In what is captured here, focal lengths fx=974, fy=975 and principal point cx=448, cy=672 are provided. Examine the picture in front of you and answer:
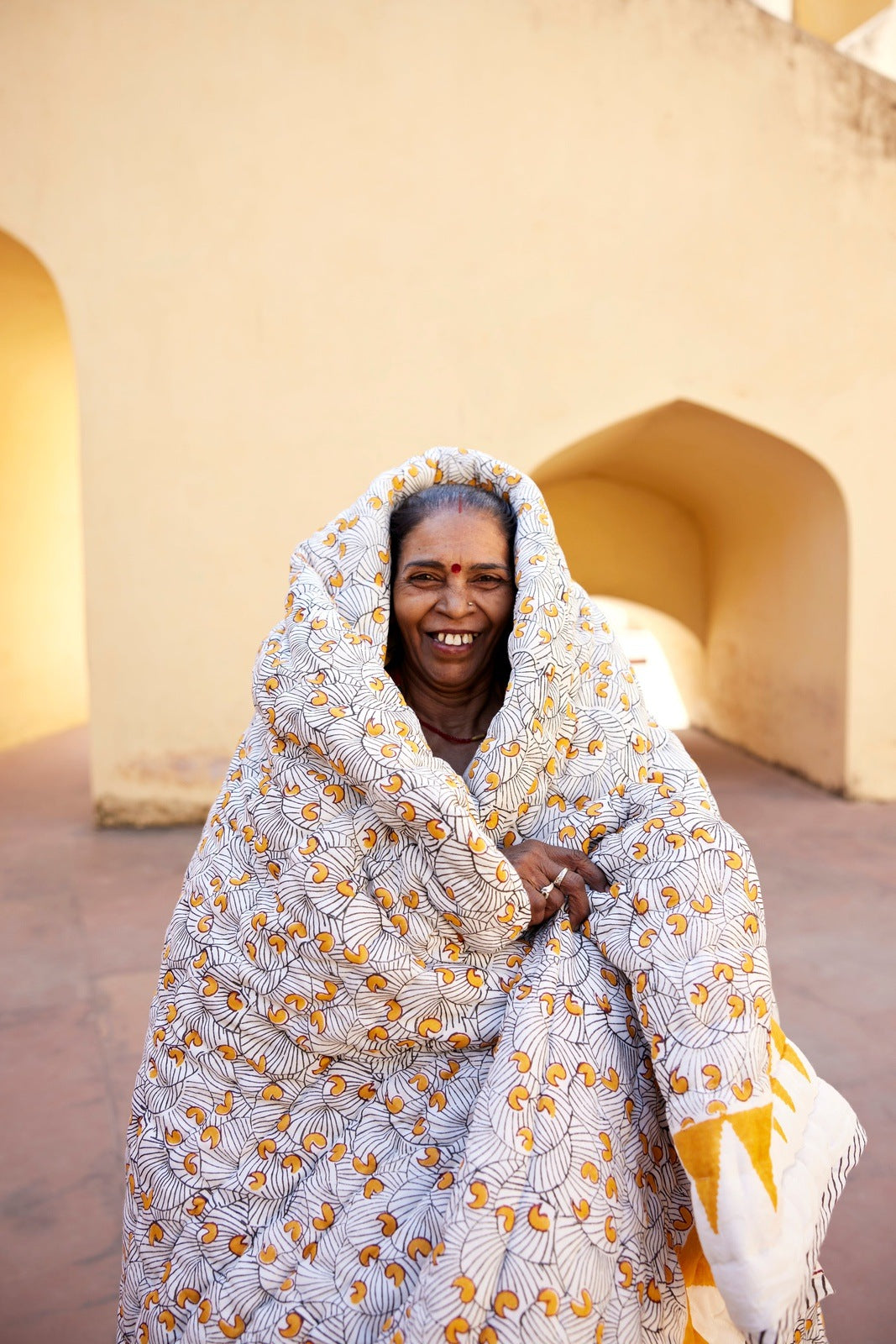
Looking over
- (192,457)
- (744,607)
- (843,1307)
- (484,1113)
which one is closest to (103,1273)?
(484,1113)

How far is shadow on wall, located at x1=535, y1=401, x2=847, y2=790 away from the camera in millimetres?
6363

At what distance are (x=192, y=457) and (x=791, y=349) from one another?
11.9 feet

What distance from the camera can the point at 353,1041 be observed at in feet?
4.59

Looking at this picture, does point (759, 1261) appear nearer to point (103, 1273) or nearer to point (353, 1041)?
point (353, 1041)

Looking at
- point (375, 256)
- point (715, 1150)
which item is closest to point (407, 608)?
point (715, 1150)

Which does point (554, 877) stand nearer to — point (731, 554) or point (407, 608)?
point (407, 608)

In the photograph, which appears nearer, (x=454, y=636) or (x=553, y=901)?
(x=553, y=901)

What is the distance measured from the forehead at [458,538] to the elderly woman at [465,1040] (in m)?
0.01

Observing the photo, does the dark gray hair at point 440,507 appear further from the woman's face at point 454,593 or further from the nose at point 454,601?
the nose at point 454,601

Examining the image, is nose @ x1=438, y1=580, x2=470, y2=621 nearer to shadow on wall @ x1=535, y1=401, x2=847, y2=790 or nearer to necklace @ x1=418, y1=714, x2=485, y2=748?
necklace @ x1=418, y1=714, x2=485, y2=748

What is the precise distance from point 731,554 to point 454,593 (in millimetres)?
7066

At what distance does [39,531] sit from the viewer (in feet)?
28.1

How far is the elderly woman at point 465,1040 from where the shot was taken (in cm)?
123

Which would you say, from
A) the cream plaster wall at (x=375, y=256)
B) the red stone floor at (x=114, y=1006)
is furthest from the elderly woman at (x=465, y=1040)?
the cream plaster wall at (x=375, y=256)
